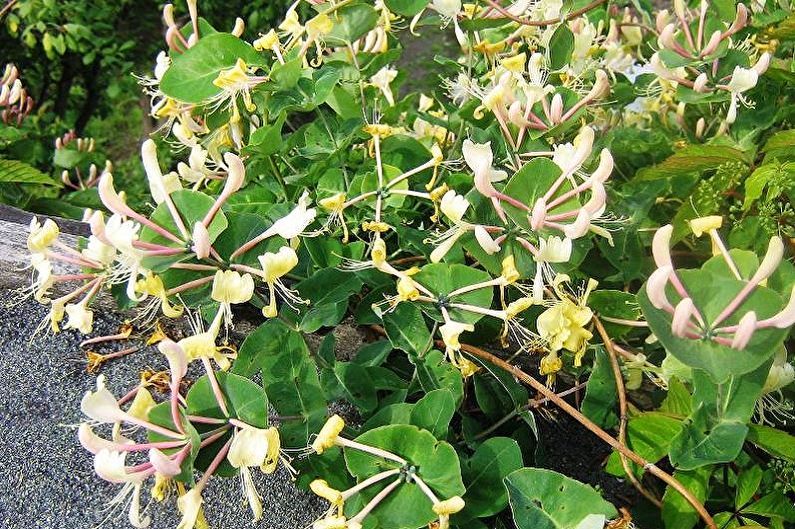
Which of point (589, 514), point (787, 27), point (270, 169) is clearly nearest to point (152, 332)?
point (270, 169)

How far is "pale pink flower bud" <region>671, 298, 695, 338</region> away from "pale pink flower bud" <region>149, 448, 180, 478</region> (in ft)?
1.08

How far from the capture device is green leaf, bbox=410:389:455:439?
1.98 feet

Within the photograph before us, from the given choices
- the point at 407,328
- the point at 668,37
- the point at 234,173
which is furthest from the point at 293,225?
the point at 668,37

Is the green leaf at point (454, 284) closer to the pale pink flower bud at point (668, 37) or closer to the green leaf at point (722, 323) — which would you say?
the green leaf at point (722, 323)

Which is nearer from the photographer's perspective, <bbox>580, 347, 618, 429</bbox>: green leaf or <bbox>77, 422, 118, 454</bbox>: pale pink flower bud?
<bbox>77, 422, 118, 454</bbox>: pale pink flower bud

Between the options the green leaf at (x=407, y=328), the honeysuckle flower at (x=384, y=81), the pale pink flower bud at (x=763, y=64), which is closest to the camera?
the green leaf at (x=407, y=328)

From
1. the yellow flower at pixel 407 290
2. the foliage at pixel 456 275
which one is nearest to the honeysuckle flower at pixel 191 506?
the foliage at pixel 456 275

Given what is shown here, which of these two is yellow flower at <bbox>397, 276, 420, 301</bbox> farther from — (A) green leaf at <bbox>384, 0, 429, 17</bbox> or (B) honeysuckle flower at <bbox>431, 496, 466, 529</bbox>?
(A) green leaf at <bbox>384, 0, 429, 17</bbox>

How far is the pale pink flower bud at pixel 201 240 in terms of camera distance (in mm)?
526

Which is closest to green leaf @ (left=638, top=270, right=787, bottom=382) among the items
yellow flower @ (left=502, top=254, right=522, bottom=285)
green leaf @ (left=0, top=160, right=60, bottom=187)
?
yellow flower @ (left=502, top=254, right=522, bottom=285)

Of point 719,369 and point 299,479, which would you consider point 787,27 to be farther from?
point 299,479

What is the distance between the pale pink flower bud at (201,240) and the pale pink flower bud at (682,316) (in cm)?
31

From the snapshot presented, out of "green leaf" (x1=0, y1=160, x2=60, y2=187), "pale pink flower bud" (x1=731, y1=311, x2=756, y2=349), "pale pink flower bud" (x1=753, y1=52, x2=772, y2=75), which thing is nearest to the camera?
"pale pink flower bud" (x1=731, y1=311, x2=756, y2=349)

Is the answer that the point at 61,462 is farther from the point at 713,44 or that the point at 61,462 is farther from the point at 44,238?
the point at 713,44
